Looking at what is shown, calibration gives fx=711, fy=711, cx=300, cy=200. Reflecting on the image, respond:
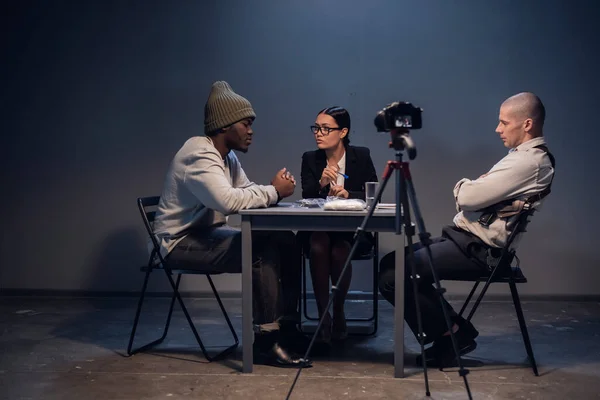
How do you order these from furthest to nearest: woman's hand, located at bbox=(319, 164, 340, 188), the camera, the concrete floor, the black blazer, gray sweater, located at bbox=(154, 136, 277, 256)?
the black blazer, woman's hand, located at bbox=(319, 164, 340, 188), gray sweater, located at bbox=(154, 136, 277, 256), the concrete floor, the camera

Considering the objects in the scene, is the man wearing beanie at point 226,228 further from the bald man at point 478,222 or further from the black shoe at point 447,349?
the black shoe at point 447,349

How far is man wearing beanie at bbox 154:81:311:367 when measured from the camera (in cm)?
360

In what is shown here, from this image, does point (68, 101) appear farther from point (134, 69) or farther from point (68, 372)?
point (68, 372)

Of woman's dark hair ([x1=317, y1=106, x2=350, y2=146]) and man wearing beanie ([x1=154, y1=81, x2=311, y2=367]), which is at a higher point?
woman's dark hair ([x1=317, y1=106, x2=350, y2=146])

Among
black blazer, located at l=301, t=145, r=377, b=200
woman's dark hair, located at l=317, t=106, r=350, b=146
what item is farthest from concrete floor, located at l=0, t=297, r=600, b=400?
woman's dark hair, located at l=317, t=106, r=350, b=146

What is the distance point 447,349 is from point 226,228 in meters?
1.36

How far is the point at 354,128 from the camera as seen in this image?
534 centimetres

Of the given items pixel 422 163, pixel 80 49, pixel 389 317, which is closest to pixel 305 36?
pixel 422 163

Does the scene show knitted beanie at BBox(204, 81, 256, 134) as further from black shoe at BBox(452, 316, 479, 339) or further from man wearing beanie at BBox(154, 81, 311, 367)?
black shoe at BBox(452, 316, 479, 339)

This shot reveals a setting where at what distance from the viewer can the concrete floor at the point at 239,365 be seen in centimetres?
324

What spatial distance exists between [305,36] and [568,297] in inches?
110

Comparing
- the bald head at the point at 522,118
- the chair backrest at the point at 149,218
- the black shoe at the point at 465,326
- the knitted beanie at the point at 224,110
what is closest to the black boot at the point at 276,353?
the chair backrest at the point at 149,218

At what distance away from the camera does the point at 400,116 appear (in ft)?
9.78

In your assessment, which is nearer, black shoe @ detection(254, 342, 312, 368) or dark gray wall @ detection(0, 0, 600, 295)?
black shoe @ detection(254, 342, 312, 368)
